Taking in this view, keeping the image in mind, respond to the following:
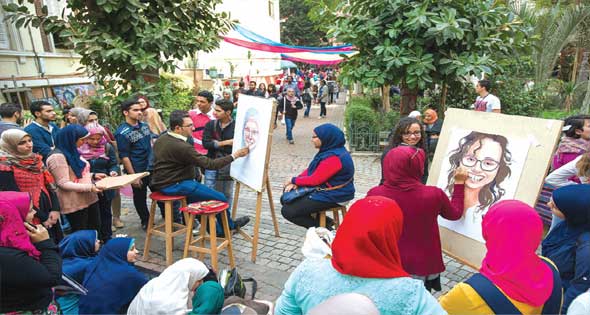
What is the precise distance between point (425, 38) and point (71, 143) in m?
4.58

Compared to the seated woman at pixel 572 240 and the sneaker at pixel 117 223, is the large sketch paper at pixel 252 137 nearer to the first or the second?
the sneaker at pixel 117 223

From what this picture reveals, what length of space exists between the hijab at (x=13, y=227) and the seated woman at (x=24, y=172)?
3.69 ft

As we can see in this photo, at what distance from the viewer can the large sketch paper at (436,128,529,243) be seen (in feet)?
8.50

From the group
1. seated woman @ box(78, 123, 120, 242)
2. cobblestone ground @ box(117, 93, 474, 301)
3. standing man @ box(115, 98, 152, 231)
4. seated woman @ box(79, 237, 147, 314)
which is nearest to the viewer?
seated woman @ box(79, 237, 147, 314)

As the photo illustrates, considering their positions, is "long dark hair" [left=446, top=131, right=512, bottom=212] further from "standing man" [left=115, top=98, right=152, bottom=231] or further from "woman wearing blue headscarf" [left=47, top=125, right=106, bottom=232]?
"standing man" [left=115, top=98, right=152, bottom=231]

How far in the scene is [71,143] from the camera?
12.6ft

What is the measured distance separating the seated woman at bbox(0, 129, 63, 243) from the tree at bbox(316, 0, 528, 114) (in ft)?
13.3

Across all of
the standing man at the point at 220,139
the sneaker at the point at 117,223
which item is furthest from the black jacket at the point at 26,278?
the sneaker at the point at 117,223

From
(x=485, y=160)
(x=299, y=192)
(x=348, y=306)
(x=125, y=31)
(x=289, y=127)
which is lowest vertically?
(x=289, y=127)

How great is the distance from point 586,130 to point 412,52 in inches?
85.4

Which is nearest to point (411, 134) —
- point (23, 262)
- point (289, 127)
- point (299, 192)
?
point (299, 192)

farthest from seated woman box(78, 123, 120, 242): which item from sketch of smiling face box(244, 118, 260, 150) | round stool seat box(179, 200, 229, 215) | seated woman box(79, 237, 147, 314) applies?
seated woman box(79, 237, 147, 314)

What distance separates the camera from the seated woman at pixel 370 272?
1562 mm

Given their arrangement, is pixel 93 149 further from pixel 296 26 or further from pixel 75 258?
pixel 296 26
